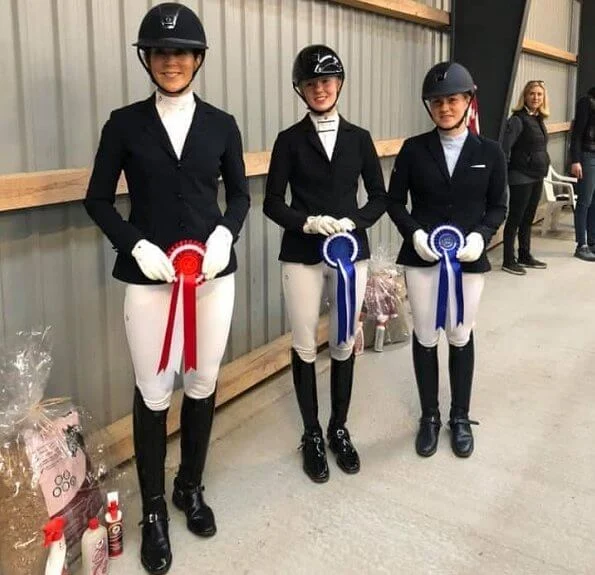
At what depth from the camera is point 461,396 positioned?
8.75 feet

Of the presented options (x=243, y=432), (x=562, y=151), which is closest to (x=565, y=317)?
(x=243, y=432)

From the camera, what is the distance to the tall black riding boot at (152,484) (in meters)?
1.99

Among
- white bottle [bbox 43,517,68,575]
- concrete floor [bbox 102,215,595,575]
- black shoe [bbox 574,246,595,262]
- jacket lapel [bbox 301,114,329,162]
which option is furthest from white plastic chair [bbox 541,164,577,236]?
white bottle [bbox 43,517,68,575]

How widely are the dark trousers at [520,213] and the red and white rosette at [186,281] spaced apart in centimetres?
414

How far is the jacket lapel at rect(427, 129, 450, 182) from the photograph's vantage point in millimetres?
2406

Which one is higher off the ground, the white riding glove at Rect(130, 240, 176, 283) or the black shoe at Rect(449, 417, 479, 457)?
the white riding glove at Rect(130, 240, 176, 283)

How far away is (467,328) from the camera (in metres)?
2.56

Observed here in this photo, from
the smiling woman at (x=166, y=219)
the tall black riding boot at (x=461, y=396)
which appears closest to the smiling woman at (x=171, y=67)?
the smiling woman at (x=166, y=219)

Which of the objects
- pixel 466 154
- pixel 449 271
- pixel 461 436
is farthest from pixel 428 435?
pixel 466 154

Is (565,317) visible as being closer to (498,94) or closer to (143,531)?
(498,94)

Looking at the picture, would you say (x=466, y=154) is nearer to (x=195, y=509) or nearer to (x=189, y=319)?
(x=189, y=319)

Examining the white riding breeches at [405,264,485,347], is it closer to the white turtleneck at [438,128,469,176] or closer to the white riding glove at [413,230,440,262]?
the white riding glove at [413,230,440,262]

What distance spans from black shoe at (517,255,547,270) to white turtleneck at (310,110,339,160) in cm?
399

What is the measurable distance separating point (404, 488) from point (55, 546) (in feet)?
3.80
